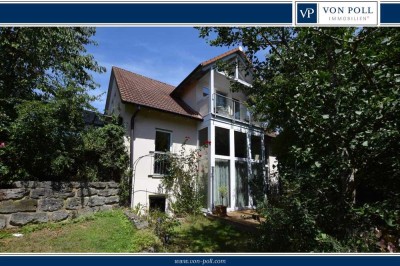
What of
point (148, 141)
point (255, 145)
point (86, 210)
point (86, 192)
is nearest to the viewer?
point (86, 210)

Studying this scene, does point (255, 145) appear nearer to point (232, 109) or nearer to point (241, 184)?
point (232, 109)

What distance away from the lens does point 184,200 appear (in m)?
10.4

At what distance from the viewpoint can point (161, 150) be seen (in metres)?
11.0

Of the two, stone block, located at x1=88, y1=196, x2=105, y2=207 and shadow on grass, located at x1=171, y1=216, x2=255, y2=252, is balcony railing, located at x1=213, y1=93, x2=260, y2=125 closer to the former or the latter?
shadow on grass, located at x1=171, y1=216, x2=255, y2=252

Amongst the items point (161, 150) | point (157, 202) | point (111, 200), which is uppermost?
point (161, 150)

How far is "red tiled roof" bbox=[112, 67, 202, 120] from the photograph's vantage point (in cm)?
1051

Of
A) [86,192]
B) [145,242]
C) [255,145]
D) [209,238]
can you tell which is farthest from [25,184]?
[255,145]

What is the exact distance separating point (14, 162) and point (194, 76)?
27.3ft

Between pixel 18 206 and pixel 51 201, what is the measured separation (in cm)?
78

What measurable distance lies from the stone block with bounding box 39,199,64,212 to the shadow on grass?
11.5 feet

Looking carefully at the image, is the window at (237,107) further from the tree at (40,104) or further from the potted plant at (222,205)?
the tree at (40,104)

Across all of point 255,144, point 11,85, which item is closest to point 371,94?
point 11,85

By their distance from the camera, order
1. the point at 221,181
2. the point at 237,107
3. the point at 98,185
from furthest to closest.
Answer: the point at 237,107 < the point at 221,181 < the point at 98,185

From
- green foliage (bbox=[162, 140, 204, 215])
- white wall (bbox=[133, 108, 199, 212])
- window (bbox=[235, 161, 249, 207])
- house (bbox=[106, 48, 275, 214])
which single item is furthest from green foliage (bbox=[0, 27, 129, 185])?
window (bbox=[235, 161, 249, 207])
